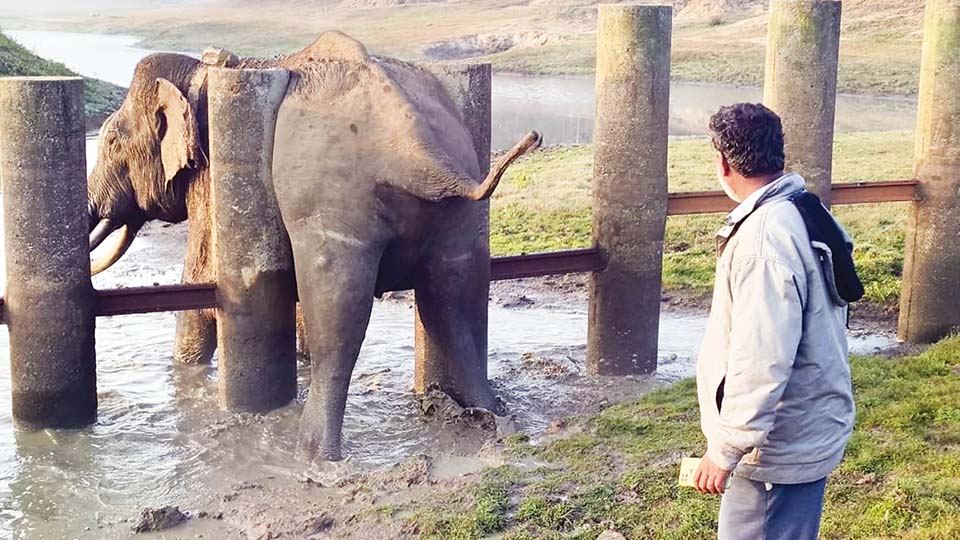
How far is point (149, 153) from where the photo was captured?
8125mm

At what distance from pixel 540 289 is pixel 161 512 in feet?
19.4

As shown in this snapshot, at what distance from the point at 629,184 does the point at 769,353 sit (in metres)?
4.69

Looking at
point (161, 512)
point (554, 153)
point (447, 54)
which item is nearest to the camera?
point (161, 512)

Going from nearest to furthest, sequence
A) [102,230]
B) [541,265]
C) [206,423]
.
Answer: [206,423], [541,265], [102,230]

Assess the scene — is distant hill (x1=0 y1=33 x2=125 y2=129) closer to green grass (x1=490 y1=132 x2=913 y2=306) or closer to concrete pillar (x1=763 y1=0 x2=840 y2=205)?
green grass (x1=490 y1=132 x2=913 y2=306)

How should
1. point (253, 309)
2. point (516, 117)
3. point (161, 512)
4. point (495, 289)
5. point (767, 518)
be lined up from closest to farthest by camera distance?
point (767, 518) → point (161, 512) → point (253, 309) → point (495, 289) → point (516, 117)

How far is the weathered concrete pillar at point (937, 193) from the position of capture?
8.76m

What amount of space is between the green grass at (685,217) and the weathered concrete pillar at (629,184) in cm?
266

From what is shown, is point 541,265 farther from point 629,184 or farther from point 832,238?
point 832,238

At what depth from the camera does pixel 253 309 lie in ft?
23.5

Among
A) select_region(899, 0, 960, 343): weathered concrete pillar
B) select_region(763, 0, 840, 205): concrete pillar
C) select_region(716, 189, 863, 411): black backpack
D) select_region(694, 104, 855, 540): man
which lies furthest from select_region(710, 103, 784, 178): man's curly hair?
select_region(899, 0, 960, 343): weathered concrete pillar

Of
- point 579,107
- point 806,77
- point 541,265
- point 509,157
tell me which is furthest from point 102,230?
point 579,107

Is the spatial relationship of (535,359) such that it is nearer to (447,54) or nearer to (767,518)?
(767,518)

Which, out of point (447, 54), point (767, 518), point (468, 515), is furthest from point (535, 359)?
point (447, 54)
